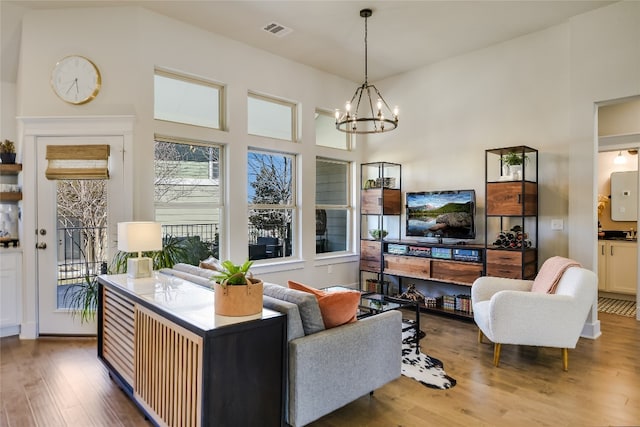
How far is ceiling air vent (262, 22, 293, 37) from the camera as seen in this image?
4.37m

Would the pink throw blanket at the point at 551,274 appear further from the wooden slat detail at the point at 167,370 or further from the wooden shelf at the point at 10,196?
the wooden shelf at the point at 10,196

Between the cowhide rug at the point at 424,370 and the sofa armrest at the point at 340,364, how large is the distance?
0.41 meters

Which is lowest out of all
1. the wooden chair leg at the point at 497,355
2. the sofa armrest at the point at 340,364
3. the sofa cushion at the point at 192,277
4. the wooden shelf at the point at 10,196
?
the wooden chair leg at the point at 497,355

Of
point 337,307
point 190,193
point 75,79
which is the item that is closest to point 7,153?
point 75,79

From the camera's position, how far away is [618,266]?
5.68 metres

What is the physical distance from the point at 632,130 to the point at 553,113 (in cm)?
171

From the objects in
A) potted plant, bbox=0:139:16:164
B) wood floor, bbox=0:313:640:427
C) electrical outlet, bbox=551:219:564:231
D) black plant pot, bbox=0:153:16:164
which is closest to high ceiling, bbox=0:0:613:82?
potted plant, bbox=0:139:16:164

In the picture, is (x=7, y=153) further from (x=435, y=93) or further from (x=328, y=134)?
(x=435, y=93)

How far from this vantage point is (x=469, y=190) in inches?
193

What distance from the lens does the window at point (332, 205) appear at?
5938 mm

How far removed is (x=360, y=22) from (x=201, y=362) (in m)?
3.89

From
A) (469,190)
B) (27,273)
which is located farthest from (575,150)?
(27,273)

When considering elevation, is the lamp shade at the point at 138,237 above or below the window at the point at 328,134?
below

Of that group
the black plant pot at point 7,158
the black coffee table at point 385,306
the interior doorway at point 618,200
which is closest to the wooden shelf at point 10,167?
the black plant pot at point 7,158
